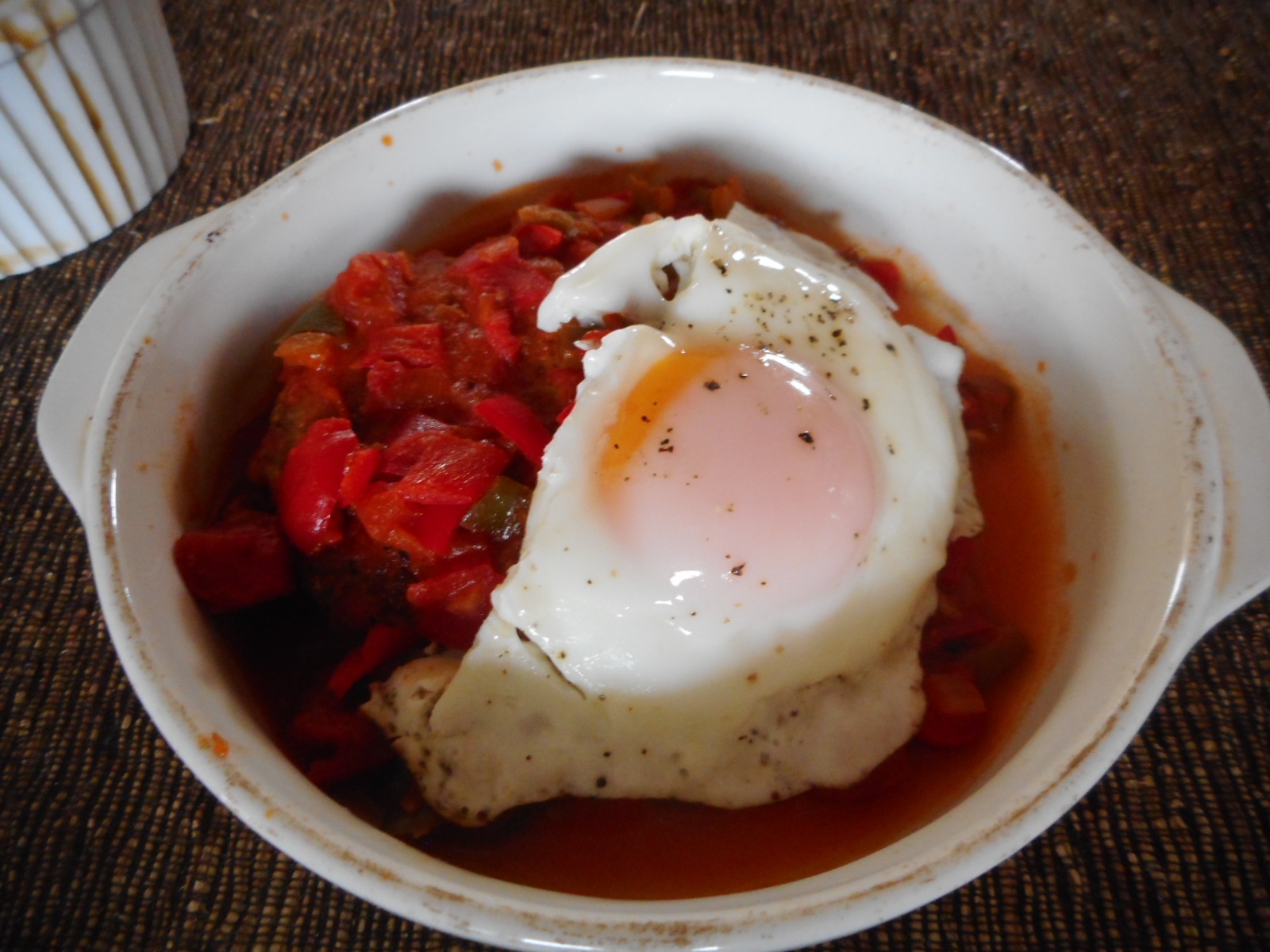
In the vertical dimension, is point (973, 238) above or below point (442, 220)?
below

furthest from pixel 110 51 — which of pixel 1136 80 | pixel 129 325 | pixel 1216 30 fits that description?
pixel 1216 30

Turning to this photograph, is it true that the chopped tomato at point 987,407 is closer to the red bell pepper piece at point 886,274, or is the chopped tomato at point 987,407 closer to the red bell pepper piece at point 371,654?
the red bell pepper piece at point 886,274

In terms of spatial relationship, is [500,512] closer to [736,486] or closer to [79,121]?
[736,486]

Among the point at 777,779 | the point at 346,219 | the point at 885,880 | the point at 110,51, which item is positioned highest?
the point at 110,51

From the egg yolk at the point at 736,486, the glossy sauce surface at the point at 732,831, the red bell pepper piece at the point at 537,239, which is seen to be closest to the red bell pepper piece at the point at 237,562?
the glossy sauce surface at the point at 732,831

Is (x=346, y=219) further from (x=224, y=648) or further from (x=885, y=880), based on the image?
(x=885, y=880)

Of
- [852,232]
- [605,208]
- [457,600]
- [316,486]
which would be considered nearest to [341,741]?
[457,600]

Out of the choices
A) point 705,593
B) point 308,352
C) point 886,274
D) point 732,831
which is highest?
point 308,352

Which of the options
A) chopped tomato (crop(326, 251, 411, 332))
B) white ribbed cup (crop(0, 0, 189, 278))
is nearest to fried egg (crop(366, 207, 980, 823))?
chopped tomato (crop(326, 251, 411, 332))
